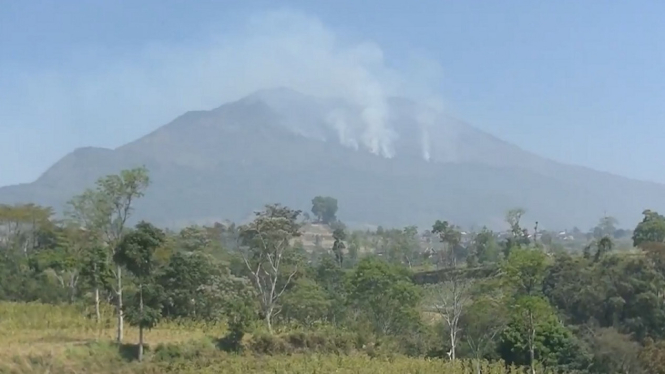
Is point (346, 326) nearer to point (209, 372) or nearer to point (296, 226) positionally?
point (296, 226)

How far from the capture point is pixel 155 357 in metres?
20.3

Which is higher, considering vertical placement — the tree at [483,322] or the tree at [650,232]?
the tree at [650,232]

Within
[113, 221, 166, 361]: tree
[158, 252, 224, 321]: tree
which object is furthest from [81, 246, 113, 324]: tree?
[113, 221, 166, 361]: tree

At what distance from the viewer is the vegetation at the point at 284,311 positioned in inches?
798

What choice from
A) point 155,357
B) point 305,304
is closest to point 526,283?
point 305,304

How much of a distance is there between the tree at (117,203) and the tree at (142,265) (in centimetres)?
48

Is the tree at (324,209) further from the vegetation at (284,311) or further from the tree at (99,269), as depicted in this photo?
the tree at (99,269)

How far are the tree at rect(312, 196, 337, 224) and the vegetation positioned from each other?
7048cm

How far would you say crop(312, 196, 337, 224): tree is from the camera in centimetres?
10644

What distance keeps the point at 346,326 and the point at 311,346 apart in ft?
12.8

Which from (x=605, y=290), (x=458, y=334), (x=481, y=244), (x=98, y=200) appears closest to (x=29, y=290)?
(x=98, y=200)

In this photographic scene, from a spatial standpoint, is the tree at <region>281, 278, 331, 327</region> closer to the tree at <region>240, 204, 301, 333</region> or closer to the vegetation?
the vegetation

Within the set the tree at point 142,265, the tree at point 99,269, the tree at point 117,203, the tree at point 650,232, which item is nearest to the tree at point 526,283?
the tree at point 142,265

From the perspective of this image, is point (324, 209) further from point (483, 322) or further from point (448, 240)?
point (483, 322)
